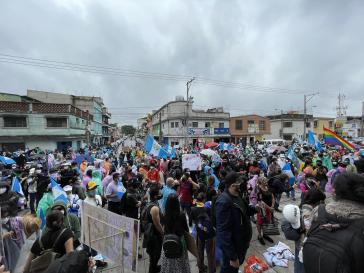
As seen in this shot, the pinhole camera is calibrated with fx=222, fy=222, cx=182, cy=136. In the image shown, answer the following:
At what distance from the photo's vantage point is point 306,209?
9.77 feet

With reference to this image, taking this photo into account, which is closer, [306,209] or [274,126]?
[306,209]

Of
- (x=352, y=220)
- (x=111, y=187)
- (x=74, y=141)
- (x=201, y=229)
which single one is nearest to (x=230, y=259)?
(x=201, y=229)

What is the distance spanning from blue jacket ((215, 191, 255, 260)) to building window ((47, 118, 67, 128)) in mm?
29500

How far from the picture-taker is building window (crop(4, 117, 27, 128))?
24.9 m

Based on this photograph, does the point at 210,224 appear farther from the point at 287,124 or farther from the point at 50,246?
the point at 287,124

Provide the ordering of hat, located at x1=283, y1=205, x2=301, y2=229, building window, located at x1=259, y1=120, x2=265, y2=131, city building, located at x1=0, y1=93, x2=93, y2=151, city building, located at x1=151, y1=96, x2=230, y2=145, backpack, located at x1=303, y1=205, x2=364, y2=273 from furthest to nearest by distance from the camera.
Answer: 1. building window, located at x1=259, y1=120, x2=265, y2=131
2. city building, located at x1=151, y1=96, x2=230, y2=145
3. city building, located at x1=0, y1=93, x2=93, y2=151
4. hat, located at x1=283, y1=205, x2=301, y2=229
5. backpack, located at x1=303, y1=205, x2=364, y2=273

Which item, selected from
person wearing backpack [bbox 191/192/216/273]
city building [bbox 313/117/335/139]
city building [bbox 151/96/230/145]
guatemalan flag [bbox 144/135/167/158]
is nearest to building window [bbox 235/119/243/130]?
city building [bbox 151/96/230/145]

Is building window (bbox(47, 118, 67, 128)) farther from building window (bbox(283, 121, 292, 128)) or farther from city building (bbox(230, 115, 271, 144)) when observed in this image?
building window (bbox(283, 121, 292, 128))

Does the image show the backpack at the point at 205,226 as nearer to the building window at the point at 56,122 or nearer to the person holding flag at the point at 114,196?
the person holding flag at the point at 114,196

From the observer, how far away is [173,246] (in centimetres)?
307

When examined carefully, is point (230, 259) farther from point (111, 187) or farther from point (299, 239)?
point (111, 187)

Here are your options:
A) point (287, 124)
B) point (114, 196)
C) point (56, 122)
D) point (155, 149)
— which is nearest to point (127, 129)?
point (287, 124)

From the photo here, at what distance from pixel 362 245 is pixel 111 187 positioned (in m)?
5.28

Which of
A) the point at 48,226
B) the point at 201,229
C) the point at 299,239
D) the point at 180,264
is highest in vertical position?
the point at 48,226
